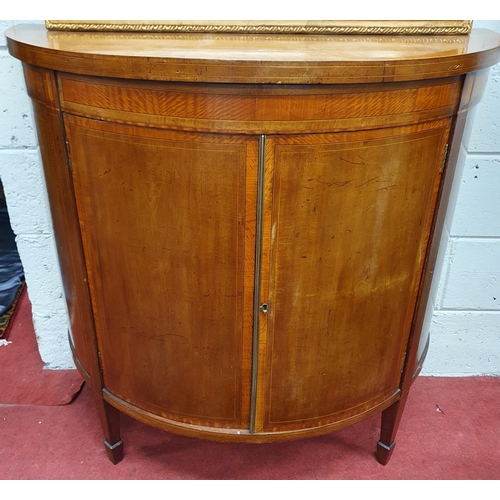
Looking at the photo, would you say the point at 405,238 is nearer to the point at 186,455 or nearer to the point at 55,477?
the point at 186,455

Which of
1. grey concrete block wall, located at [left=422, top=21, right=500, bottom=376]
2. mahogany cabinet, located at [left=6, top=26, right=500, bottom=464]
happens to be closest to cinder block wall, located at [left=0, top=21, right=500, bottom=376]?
grey concrete block wall, located at [left=422, top=21, right=500, bottom=376]

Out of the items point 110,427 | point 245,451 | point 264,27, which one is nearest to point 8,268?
point 110,427

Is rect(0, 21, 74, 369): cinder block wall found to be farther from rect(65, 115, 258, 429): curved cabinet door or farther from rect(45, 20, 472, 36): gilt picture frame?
rect(65, 115, 258, 429): curved cabinet door

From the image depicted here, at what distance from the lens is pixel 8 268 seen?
2.36 m

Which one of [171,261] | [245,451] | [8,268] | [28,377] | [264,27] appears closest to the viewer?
[171,261]

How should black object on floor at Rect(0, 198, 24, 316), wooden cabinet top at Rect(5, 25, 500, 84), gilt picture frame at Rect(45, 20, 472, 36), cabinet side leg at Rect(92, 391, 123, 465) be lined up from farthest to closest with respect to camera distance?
black object on floor at Rect(0, 198, 24, 316) < cabinet side leg at Rect(92, 391, 123, 465) < gilt picture frame at Rect(45, 20, 472, 36) < wooden cabinet top at Rect(5, 25, 500, 84)

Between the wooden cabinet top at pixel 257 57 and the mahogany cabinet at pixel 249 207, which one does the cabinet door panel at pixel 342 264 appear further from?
the wooden cabinet top at pixel 257 57

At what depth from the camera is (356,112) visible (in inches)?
35.4

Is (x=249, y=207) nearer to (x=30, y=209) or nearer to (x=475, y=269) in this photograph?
(x=30, y=209)

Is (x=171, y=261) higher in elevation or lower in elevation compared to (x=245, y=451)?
higher

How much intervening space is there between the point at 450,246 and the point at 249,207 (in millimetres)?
956

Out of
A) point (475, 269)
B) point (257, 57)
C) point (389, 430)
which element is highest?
point (257, 57)

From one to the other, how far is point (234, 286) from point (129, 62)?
1.45 feet

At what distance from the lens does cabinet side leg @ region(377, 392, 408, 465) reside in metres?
1.42
